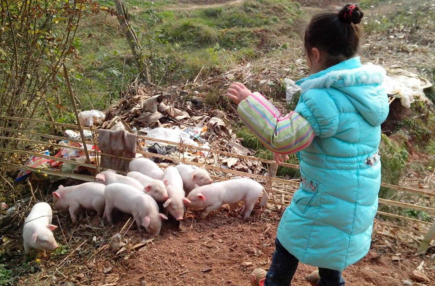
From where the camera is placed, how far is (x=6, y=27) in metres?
4.23

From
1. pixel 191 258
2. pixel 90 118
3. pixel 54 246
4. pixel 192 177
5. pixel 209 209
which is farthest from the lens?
pixel 90 118

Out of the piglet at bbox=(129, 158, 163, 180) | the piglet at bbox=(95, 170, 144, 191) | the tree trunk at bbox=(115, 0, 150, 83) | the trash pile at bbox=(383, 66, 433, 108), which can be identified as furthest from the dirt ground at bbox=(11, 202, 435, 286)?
the tree trunk at bbox=(115, 0, 150, 83)

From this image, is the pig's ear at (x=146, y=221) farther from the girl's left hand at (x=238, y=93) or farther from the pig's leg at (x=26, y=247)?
the girl's left hand at (x=238, y=93)

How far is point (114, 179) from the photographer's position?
4102mm

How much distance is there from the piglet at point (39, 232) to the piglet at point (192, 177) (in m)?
1.29

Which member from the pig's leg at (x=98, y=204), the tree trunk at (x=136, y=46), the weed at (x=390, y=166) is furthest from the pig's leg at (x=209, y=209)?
the tree trunk at (x=136, y=46)

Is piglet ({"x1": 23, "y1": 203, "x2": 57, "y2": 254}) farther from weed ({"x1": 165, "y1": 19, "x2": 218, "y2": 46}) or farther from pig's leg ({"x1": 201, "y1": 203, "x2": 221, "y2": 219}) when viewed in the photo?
weed ({"x1": 165, "y1": 19, "x2": 218, "y2": 46})

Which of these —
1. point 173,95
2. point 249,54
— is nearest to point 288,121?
point 173,95

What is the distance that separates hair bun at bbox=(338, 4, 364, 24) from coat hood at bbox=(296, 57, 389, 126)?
0.17 meters

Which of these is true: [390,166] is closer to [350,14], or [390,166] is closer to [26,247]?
[350,14]

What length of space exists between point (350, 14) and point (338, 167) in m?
0.66

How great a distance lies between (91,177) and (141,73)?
4270 mm

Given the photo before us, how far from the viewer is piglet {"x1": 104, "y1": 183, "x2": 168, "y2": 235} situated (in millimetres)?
3613

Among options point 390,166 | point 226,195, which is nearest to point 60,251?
point 226,195
